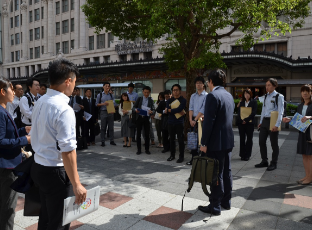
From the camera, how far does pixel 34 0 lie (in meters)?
49.0

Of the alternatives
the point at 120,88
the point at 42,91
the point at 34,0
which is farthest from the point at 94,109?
the point at 34,0

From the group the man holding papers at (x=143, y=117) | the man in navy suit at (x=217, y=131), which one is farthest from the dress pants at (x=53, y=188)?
the man holding papers at (x=143, y=117)

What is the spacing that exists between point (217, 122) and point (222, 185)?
910 mm

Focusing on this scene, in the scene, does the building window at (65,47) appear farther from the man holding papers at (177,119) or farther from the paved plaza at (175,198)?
the man holding papers at (177,119)

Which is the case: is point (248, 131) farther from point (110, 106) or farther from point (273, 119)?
point (110, 106)

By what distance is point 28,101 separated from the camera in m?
5.52

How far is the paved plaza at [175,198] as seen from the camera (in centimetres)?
346

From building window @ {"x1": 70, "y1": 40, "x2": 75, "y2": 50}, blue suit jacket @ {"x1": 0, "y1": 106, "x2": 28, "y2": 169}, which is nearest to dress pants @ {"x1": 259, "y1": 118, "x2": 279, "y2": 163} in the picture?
blue suit jacket @ {"x1": 0, "y1": 106, "x2": 28, "y2": 169}

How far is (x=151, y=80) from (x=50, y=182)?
30.5 meters

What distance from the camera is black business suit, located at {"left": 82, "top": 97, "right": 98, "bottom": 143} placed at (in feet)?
28.9

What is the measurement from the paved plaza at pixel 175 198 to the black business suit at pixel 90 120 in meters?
2.11

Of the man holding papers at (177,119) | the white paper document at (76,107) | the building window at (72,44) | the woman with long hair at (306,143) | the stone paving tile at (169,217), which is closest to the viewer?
the stone paving tile at (169,217)

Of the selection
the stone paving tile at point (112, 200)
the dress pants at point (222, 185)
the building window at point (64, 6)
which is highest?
the building window at point (64, 6)

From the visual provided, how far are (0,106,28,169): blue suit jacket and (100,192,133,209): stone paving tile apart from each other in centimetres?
178
